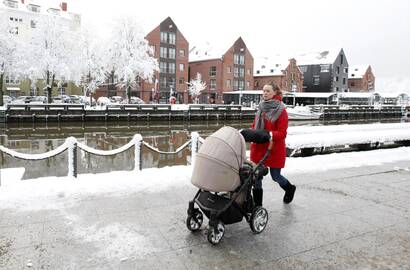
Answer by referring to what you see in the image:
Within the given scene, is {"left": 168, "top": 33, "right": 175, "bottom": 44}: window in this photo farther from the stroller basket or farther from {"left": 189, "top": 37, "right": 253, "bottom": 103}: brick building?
the stroller basket

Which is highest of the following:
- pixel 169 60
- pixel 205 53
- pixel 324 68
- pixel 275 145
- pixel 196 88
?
pixel 205 53

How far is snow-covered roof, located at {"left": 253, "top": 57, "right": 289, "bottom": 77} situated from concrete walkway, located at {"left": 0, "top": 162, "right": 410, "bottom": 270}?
6525 cm

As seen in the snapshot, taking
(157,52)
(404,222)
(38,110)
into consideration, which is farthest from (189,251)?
(157,52)

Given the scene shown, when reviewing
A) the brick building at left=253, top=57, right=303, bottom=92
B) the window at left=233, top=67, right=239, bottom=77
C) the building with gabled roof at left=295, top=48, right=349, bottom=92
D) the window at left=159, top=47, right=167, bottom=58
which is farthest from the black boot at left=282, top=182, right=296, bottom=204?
the building with gabled roof at left=295, top=48, right=349, bottom=92

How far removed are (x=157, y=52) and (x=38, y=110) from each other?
29.3 metres

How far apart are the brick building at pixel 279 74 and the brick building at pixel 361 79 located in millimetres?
20757

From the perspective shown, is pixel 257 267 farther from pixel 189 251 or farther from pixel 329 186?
pixel 329 186

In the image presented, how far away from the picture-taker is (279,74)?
68188 mm

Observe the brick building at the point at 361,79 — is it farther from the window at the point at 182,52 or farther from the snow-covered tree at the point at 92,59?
the snow-covered tree at the point at 92,59

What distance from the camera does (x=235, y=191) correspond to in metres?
4.09

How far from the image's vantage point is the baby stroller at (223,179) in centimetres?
389

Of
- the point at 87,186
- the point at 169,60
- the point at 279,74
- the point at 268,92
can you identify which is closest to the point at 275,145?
the point at 268,92

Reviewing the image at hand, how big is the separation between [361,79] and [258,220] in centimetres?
8924

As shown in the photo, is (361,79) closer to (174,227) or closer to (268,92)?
(268,92)
